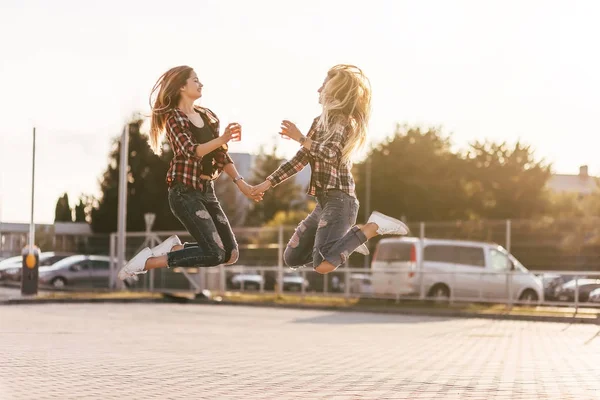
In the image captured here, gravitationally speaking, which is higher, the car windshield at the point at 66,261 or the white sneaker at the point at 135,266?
the car windshield at the point at 66,261

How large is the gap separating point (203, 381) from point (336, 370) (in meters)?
2.05

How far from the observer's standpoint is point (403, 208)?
64562mm

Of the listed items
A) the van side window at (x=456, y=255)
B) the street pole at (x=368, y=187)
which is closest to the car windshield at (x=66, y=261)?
the van side window at (x=456, y=255)

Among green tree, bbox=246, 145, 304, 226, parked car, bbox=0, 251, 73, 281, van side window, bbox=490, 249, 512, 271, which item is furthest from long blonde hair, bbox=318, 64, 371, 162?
green tree, bbox=246, 145, 304, 226

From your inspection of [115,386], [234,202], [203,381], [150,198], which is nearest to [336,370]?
[203,381]

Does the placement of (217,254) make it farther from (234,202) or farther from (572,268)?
(234,202)

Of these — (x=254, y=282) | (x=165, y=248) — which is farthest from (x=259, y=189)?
(x=254, y=282)

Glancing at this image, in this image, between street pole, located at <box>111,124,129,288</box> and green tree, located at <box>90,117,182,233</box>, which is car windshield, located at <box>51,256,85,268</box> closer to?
street pole, located at <box>111,124,129,288</box>

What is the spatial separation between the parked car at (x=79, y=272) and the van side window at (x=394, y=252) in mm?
11070

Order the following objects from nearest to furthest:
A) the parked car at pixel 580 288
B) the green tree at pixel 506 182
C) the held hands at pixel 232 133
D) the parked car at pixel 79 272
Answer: the held hands at pixel 232 133, the parked car at pixel 580 288, the parked car at pixel 79 272, the green tree at pixel 506 182

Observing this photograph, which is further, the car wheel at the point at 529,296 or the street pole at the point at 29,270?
the street pole at the point at 29,270

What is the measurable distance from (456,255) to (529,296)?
2.63 meters

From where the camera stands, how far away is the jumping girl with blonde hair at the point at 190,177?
21.6 feet

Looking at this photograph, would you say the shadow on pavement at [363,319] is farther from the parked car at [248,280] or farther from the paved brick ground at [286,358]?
the parked car at [248,280]
